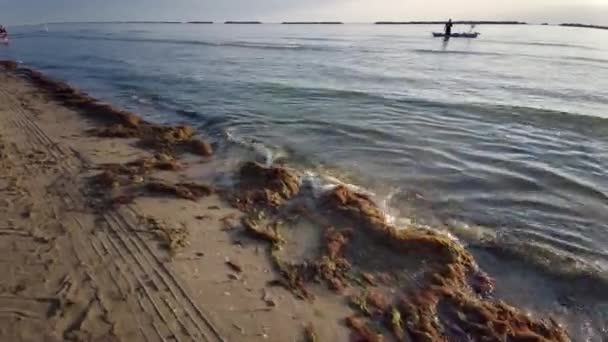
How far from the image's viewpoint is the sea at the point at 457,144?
6746mm

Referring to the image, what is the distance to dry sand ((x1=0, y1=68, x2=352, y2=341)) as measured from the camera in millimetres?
4617

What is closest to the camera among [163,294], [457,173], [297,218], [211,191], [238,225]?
[163,294]

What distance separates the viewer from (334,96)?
68.5 feet

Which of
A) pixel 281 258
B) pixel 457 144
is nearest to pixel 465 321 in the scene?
pixel 281 258

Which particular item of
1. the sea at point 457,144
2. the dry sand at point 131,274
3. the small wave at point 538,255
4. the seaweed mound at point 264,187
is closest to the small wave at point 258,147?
the sea at point 457,144

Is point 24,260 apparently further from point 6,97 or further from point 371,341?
point 6,97

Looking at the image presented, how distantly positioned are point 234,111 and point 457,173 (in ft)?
33.1

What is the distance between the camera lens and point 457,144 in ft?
42.8

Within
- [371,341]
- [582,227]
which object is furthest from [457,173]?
[371,341]

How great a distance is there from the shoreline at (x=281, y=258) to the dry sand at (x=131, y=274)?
3 cm

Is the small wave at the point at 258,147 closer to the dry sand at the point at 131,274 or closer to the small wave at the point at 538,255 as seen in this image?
the dry sand at the point at 131,274

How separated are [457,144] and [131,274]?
10.7 metres

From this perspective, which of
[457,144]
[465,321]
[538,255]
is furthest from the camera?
[457,144]

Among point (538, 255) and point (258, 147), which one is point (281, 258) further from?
point (258, 147)
